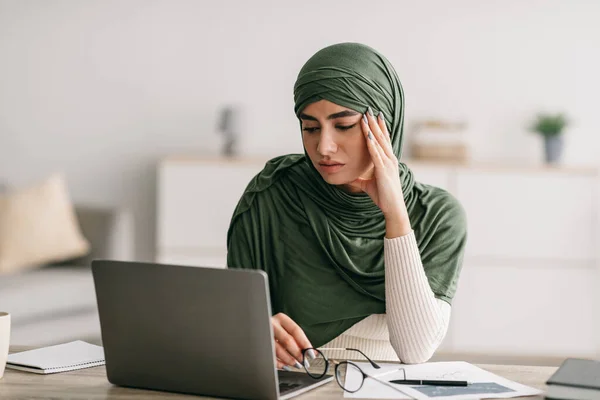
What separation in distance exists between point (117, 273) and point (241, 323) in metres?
0.23

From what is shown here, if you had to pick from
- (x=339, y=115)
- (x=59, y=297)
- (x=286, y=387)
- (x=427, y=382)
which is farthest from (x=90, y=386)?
(x=59, y=297)

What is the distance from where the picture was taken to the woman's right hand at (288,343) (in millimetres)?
1534

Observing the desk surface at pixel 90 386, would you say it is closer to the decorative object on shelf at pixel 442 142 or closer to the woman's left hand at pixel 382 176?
the woman's left hand at pixel 382 176

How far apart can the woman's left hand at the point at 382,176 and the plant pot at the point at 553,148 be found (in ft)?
9.40

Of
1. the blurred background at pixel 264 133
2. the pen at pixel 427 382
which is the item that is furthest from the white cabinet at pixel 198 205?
the pen at pixel 427 382

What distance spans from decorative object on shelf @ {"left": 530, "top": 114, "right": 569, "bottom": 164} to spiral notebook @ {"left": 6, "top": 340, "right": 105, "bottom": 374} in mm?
3390

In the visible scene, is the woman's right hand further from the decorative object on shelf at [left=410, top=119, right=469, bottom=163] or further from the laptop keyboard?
the decorative object on shelf at [left=410, top=119, right=469, bottom=163]

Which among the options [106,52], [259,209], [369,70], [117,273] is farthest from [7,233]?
[117,273]

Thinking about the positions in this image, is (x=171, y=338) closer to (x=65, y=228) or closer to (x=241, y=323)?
(x=241, y=323)

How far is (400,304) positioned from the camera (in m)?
1.80

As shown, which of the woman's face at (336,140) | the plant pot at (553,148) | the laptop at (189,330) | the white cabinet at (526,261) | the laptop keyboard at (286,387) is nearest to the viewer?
the laptop at (189,330)

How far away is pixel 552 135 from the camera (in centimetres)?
456

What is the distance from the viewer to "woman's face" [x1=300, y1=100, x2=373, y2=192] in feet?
6.15

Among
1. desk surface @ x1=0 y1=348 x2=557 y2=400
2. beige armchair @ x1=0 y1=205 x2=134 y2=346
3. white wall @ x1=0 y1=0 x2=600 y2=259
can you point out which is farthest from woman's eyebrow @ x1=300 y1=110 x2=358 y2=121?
Result: white wall @ x1=0 y1=0 x2=600 y2=259
